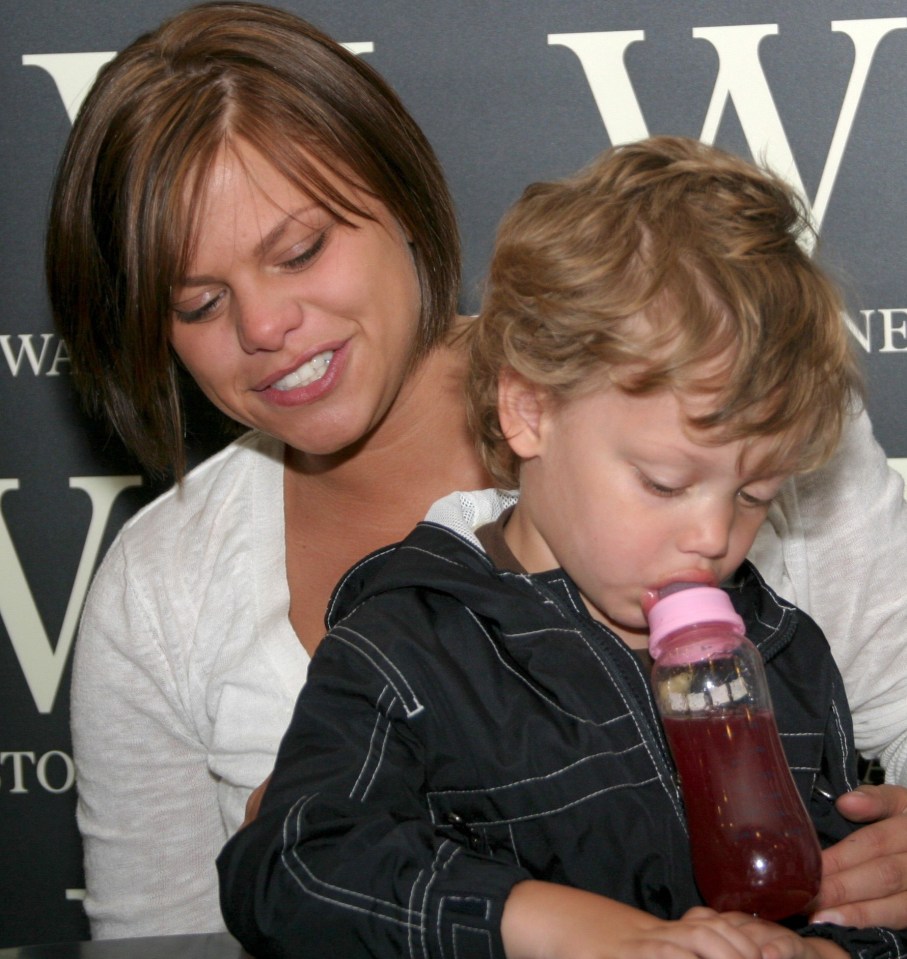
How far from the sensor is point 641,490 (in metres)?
1.10

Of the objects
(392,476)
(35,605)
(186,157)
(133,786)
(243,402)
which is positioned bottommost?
→ (133,786)

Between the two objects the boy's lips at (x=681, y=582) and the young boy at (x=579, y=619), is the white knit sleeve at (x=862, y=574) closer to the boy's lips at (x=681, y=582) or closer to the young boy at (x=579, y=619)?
the young boy at (x=579, y=619)

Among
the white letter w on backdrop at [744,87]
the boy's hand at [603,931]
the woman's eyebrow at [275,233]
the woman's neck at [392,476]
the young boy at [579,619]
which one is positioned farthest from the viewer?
the white letter w on backdrop at [744,87]

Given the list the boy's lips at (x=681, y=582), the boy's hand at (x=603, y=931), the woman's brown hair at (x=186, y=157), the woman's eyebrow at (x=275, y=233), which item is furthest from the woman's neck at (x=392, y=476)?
the boy's hand at (x=603, y=931)

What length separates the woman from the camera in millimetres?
1414

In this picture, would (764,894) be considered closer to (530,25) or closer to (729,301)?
(729,301)

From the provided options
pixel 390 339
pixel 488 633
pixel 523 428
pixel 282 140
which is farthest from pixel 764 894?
pixel 282 140

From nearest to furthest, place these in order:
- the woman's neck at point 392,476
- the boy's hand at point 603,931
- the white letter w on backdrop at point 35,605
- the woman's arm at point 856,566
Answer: the boy's hand at point 603,931 → the woman's arm at point 856,566 → the woman's neck at point 392,476 → the white letter w on backdrop at point 35,605

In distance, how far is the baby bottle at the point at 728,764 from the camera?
101cm

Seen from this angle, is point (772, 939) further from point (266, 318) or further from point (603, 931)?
point (266, 318)

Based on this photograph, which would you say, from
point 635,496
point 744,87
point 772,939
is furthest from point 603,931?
point 744,87

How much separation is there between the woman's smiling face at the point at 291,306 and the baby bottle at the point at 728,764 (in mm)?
525

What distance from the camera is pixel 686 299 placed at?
1.08 meters

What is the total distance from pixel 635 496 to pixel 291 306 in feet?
1.56
